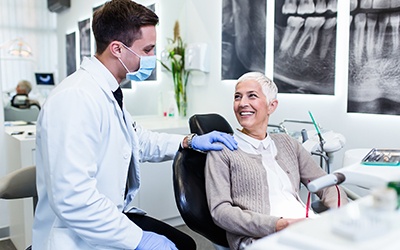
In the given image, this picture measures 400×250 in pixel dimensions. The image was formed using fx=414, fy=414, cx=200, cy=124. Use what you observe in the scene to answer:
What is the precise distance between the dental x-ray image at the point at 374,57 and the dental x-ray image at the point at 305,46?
15 centimetres

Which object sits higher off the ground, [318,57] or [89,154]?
[318,57]

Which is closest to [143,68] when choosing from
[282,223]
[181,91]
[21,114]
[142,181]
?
[282,223]

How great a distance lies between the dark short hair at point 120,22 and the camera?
1476 mm

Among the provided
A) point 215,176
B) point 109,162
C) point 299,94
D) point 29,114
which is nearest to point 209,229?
point 215,176

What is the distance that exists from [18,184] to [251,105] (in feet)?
3.32

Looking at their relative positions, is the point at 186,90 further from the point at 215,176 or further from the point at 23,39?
the point at 215,176

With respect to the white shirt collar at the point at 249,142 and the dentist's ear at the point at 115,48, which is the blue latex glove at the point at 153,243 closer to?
the white shirt collar at the point at 249,142

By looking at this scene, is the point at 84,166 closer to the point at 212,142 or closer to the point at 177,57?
the point at 212,142

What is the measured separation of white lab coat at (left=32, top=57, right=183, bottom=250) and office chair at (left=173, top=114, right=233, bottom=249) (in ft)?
0.71

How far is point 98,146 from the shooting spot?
4.35 feet

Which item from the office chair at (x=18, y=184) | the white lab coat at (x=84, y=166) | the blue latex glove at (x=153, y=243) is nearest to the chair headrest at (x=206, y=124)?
the white lab coat at (x=84, y=166)

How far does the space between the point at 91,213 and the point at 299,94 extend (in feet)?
5.77

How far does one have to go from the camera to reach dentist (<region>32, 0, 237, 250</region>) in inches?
48.3

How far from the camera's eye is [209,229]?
1570 mm
